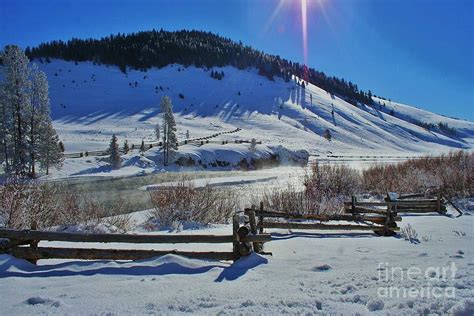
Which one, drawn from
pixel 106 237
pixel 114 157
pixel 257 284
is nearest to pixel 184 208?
pixel 106 237

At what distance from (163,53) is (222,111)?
5640cm

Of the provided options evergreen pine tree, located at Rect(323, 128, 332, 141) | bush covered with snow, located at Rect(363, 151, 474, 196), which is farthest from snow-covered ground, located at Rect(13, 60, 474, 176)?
bush covered with snow, located at Rect(363, 151, 474, 196)

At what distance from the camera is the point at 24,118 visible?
130 ft

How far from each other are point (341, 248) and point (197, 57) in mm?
155813

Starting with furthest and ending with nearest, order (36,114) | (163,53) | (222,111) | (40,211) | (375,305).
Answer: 1. (163,53)
2. (222,111)
3. (36,114)
4. (40,211)
5. (375,305)

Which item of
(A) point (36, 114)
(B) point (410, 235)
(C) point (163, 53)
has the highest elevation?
(C) point (163, 53)

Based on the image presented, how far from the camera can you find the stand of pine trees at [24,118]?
37.7 metres

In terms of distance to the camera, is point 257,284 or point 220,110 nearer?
point 257,284

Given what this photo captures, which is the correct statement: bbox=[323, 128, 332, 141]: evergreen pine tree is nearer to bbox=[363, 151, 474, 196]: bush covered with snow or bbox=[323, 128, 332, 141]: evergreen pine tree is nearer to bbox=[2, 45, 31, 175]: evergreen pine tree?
bbox=[363, 151, 474, 196]: bush covered with snow

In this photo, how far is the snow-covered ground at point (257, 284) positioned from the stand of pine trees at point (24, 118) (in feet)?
117

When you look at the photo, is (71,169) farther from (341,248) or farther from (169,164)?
(341,248)

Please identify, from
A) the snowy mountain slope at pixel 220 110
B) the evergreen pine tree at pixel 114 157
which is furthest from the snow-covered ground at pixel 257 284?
the snowy mountain slope at pixel 220 110

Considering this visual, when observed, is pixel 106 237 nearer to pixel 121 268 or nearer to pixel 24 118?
pixel 121 268

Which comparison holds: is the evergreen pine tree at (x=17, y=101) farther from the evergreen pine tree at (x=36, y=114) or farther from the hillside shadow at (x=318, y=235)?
the hillside shadow at (x=318, y=235)
